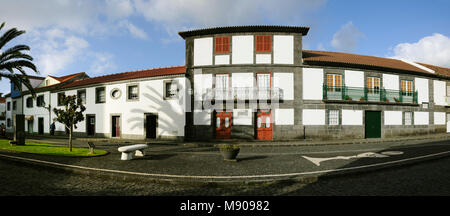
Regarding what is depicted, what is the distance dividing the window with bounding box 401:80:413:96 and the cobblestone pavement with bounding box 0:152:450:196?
17470 millimetres

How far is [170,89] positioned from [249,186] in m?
14.2

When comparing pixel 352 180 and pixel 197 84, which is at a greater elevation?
pixel 197 84

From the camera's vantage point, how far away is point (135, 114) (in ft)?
61.2

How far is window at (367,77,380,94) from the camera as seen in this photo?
60.7 ft

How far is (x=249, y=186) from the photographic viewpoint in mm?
5352

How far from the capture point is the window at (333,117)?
56.7 ft

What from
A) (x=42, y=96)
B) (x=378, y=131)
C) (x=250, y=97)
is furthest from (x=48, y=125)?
(x=378, y=131)

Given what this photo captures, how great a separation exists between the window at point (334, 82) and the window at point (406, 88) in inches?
307

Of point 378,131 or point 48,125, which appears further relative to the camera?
point 48,125

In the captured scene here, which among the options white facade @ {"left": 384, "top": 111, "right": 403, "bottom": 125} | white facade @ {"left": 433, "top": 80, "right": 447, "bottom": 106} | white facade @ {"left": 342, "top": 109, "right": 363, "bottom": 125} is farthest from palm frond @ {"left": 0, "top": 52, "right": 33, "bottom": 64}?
white facade @ {"left": 433, "top": 80, "right": 447, "bottom": 106}

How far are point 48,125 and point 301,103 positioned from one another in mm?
31313

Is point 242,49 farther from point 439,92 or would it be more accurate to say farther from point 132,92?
point 439,92
